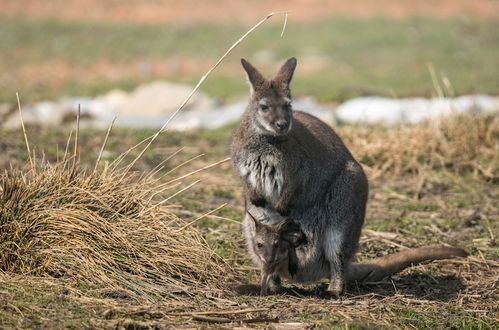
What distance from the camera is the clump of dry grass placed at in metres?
9.37

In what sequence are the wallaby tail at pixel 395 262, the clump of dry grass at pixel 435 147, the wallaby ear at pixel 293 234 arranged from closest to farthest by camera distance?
the wallaby ear at pixel 293 234 < the wallaby tail at pixel 395 262 < the clump of dry grass at pixel 435 147

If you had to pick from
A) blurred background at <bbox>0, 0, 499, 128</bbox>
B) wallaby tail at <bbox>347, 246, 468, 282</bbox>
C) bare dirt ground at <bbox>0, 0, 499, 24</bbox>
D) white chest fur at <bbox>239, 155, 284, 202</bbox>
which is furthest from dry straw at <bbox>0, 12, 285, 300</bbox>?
bare dirt ground at <bbox>0, 0, 499, 24</bbox>

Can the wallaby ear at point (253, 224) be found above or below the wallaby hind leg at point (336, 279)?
above

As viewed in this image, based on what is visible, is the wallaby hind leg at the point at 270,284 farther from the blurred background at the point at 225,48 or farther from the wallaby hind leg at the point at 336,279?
the blurred background at the point at 225,48

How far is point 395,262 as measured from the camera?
6.25 metres

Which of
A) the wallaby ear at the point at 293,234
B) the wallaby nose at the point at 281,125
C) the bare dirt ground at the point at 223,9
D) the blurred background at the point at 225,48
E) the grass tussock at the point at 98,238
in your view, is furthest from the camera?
the bare dirt ground at the point at 223,9

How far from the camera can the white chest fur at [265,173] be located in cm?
561

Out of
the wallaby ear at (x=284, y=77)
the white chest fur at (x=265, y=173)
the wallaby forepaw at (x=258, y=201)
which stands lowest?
the wallaby forepaw at (x=258, y=201)

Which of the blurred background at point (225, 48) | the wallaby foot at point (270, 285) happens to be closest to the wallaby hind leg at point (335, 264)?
the wallaby foot at point (270, 285)

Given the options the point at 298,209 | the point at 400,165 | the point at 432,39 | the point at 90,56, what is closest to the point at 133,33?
the point at 90,56

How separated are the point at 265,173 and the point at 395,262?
1500 millimetres

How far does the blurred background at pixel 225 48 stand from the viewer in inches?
668

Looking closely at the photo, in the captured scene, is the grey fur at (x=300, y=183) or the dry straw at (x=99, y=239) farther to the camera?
the grey fur at (x=300, y=183)

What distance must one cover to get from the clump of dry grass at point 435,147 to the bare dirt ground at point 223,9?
2240 centimetres
